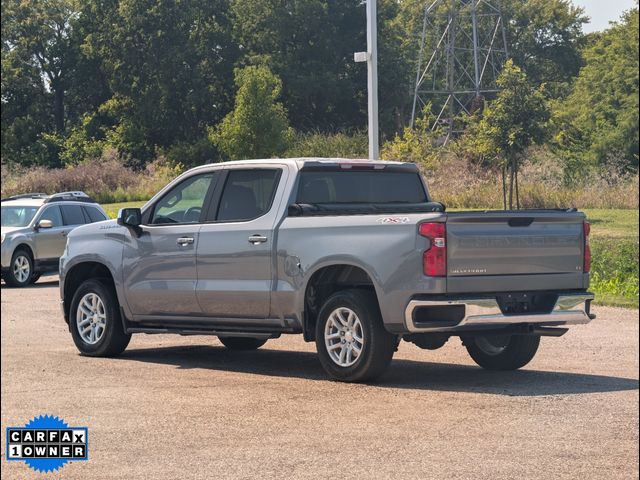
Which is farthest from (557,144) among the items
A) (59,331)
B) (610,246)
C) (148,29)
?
(148,29)

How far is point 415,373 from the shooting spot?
11.7 meters

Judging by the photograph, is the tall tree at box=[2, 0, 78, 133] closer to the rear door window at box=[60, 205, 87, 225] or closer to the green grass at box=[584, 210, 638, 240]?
the rear door window at box=[60, 205, 87, 225]

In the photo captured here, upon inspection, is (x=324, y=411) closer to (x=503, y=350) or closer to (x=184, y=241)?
(x=503, y=350)

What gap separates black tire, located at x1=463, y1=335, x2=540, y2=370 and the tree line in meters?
43.2

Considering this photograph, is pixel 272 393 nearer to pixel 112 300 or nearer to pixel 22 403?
pixel 22 403

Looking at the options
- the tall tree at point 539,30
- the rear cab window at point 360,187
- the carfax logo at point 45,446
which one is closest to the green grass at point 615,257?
the rear cab window at point 360,187

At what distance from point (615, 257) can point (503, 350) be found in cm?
1159

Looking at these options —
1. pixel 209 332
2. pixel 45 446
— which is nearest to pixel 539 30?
pixel 209 332

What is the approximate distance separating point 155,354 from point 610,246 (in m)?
13.9

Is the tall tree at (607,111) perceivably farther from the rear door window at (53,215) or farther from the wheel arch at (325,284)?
the rear door window at (53,215)

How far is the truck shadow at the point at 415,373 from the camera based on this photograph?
10.7 meters

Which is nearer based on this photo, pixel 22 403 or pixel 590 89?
pixel 22 403

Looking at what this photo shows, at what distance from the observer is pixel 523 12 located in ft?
180

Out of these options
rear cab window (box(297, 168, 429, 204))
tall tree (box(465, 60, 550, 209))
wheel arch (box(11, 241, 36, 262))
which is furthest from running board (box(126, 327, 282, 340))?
tall tree (box(465, 60, 550, 209))
